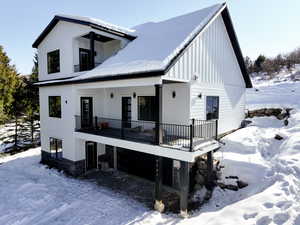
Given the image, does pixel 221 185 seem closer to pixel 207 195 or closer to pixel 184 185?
pixel 207 195

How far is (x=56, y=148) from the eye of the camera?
43.1ft

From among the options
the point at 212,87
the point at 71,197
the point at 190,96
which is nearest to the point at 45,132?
the point at 71,197

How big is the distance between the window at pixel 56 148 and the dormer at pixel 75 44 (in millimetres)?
4692

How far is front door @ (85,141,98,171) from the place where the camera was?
12.2 metres

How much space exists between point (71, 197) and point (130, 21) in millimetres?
14713

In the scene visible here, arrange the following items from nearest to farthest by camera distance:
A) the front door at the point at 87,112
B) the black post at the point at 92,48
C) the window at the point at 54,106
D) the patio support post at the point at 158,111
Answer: the patio support post at the point at 158,111, the black post at the point at 92,48, the front door at the point at 87,112, the window at the point at 54,106

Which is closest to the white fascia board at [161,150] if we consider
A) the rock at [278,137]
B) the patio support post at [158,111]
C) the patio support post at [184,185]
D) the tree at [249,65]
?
the patio support post at [158,111]

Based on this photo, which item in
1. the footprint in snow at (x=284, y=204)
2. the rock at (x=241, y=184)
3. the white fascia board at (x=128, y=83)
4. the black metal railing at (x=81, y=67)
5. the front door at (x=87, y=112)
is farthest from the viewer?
the black metal railing at (x=81, y=67)

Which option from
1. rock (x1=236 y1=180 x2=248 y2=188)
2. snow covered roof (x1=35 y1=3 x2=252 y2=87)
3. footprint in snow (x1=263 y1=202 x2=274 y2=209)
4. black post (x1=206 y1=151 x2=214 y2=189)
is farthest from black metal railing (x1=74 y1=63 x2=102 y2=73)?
footprint in snow (x1=263 y1=202 x2=274 y2=209)

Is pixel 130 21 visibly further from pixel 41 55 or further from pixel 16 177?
pixel 16 177

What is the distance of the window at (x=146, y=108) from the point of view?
35.4 feet

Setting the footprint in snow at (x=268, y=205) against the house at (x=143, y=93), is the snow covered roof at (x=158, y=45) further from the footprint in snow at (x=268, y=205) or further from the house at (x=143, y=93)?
the footprint in snow at (x=268, y=205)

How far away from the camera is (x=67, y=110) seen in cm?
1180

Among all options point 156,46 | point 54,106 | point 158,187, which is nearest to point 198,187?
point 158,187
